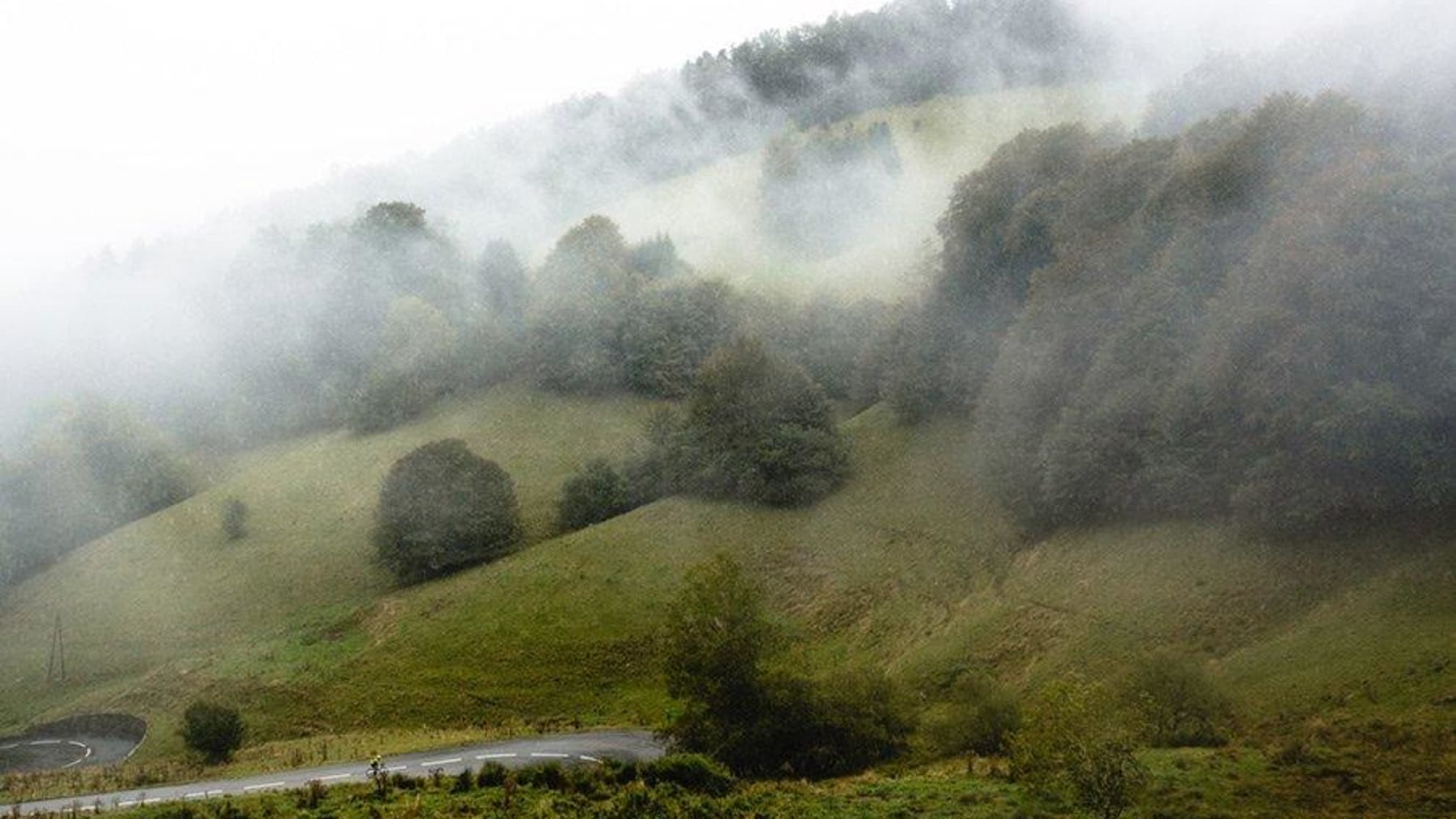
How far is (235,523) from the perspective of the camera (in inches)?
3073

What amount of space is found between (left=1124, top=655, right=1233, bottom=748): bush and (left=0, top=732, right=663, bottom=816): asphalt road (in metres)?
17.4

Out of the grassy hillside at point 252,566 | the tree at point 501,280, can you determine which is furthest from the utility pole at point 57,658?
the tree at point 501,280

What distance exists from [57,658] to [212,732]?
35985 millimetres

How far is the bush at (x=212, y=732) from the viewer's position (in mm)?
42281

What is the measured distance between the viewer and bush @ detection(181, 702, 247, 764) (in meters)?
42.3

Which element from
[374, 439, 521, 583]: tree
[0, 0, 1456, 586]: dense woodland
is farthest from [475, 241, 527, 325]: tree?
[374, 439, 521, 583]: tree

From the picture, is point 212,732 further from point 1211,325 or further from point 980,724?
point 1211,325

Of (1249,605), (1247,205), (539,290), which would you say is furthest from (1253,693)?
(539,290)

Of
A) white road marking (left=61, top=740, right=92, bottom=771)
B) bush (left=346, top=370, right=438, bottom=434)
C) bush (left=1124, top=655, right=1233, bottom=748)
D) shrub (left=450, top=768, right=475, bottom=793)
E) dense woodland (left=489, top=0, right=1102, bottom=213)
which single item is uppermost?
dense woodland (left=489, top=0, right=1102, bottom=213)

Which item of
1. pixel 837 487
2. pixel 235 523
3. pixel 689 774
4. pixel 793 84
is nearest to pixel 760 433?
pixel 837 487

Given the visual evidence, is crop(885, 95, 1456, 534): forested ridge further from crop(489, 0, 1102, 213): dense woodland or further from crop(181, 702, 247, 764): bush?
crop(489, 0, 1102, 213): dense woodland

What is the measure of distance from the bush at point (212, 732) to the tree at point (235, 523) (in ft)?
126

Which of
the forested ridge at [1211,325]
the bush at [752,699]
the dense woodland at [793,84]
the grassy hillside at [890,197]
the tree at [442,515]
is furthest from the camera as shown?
the dense woodland at [793,84]

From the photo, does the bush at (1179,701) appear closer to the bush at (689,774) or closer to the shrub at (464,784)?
the bush at (689,774)
